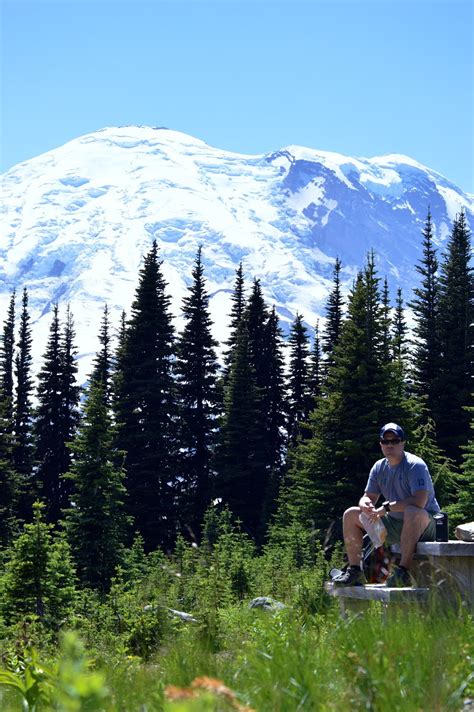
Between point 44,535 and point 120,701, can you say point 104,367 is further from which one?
point 120,701

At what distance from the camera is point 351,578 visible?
25.8 ft

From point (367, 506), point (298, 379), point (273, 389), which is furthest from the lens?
point (298, 379)

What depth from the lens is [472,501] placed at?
83.5 feet

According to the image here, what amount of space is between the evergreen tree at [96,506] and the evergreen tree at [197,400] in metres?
20.4

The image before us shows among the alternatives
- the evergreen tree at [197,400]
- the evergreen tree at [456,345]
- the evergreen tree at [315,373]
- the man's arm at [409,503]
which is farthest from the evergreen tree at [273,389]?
the man's arm at [409,503]

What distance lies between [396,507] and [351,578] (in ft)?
2.12

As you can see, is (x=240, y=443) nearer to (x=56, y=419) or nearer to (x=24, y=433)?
(x=56, y=419)

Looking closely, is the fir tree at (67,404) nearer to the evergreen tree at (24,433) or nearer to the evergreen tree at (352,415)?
the evergreen tree at (24,433)

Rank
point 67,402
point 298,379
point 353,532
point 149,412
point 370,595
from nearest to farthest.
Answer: point 370,595 < point 353,532 < point 149,412 < point 67,402 < point 298,379

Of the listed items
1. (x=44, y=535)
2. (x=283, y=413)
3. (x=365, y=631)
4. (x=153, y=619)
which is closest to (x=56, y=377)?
(x=283, y=413)

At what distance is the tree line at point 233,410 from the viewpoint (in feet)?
97.0

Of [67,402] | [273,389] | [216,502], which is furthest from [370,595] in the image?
[67,402]

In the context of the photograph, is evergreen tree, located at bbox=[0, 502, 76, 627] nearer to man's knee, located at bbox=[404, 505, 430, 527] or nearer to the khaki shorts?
the khaki shorts

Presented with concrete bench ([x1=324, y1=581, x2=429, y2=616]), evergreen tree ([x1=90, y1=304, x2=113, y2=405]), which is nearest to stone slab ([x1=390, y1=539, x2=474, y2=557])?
concrete bench ([x1=324, y1=581, x2=429, y2=616])
